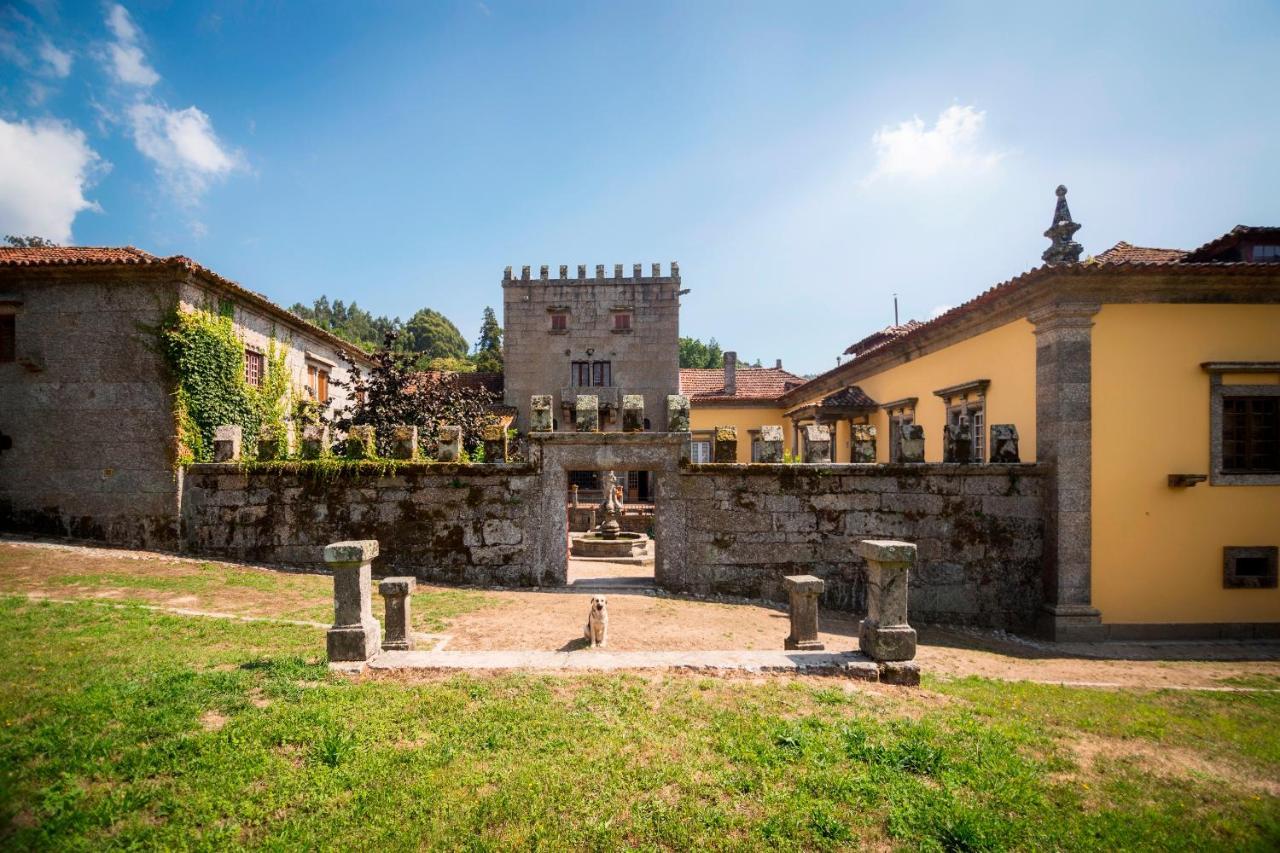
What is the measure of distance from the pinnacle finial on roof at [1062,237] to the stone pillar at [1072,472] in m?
1.22

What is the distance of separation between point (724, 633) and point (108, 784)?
241 inches

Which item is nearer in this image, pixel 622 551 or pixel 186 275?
→ pixel 186 275

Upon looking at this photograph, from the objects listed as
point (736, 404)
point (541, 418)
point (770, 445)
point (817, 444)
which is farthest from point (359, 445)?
point (736, 404)

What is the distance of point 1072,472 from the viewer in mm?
9203

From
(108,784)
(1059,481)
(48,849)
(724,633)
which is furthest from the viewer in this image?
(1059,481)

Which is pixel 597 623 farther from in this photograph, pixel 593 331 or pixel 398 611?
pixel 593 331

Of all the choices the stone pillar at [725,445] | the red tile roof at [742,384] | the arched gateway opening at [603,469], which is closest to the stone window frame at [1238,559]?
the stone pillar at [725,445]

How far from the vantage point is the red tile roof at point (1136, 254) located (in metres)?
11.0

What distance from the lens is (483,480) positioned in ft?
31.6

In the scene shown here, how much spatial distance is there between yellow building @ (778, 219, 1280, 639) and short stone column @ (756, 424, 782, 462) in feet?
7.04

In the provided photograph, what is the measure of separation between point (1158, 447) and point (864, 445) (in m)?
4.96

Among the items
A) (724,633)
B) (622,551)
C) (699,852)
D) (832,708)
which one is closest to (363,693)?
(699,852)

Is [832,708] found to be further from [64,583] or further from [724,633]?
[64,583]

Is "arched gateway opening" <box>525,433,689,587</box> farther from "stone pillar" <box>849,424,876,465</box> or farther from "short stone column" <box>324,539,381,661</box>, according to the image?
"short stone column" <box>324,539,381,661</box>
